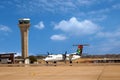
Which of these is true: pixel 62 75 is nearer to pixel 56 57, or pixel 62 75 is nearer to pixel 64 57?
pixel 56 57

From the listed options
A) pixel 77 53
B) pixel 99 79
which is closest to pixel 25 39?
pixel 77 53

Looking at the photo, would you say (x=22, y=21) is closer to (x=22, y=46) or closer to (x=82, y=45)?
(x=22, y=46)

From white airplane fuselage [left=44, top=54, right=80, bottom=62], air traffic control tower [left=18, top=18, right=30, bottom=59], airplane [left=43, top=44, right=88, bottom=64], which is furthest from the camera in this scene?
air traffic control tower [left=18, top=18, right=30, bottom=59]

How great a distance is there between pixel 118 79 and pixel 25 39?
112384mm

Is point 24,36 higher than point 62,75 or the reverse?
higher

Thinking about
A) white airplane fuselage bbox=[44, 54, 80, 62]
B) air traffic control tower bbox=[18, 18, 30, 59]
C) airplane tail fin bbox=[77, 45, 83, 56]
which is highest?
air traffic control tower bbox=[18, 18, 30, 59]

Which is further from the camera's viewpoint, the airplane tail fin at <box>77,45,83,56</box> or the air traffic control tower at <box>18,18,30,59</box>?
the air traffic control tower at <box>18,18,30,59</box>

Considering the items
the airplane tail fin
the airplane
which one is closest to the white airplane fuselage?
the airplane

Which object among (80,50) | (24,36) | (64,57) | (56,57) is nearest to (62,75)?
(56,57)

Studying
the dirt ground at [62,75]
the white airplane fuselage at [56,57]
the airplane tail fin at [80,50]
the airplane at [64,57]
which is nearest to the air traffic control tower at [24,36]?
the airplane at [64,57]

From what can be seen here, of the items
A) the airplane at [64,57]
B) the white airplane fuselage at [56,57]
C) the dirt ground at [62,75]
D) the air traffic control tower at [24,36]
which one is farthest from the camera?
the air traffic control tower at [24,36]

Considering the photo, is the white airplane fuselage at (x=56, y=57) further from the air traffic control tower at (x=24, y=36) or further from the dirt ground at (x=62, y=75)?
the dirt ground at (x=62, y=75)

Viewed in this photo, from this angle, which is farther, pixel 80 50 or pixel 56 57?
pixel 80 50

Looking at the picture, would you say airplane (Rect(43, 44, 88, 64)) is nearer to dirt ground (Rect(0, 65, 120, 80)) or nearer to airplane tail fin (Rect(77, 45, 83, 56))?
airplane tail fin (Rect(77, 45, 83, 56))
